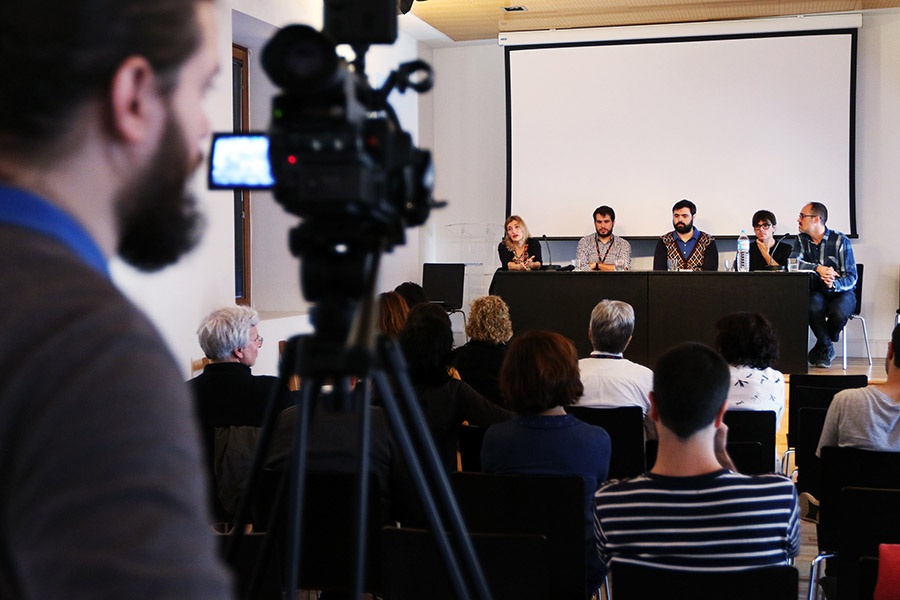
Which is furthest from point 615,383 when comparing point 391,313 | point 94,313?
point 94,313

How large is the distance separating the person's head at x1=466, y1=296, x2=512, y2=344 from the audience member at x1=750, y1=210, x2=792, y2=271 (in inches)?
186

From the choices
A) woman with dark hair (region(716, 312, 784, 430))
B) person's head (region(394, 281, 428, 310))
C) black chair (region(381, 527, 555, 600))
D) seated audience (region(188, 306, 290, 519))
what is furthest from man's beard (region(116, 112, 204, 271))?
person's head (region(394, 281, 428, 310))

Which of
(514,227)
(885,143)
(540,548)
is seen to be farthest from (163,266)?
(885,143)

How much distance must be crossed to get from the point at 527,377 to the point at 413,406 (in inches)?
69.1

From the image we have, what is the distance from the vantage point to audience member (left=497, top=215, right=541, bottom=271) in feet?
28.2

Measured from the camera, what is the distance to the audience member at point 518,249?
8.59m

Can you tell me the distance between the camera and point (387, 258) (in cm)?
954

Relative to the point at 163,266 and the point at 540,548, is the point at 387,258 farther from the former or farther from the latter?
the point at 163,266

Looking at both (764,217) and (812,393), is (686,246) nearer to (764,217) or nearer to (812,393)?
(764,217)

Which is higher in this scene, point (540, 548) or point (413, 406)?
point (413, 406)

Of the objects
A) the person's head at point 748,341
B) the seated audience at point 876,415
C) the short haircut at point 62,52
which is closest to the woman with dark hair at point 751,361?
the person's head at point 748,341

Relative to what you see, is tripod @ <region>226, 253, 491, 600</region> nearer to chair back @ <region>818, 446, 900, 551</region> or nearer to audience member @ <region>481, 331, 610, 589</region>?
audience member @ <region>481, 331, 610, 589</region>

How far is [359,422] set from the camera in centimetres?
105

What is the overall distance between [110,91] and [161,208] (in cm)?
10
